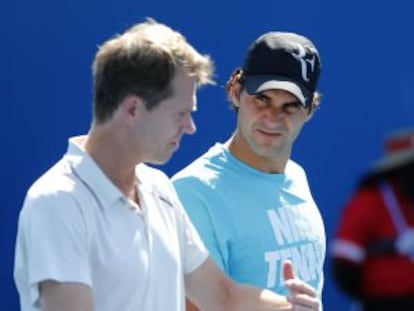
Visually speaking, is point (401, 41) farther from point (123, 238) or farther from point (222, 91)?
point (123, 238)

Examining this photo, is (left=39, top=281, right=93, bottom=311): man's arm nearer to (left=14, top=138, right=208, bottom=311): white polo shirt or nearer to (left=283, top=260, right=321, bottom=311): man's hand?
(left=14, top=138, right=208, bottom=311): white polo shirt

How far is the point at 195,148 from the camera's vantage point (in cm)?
379

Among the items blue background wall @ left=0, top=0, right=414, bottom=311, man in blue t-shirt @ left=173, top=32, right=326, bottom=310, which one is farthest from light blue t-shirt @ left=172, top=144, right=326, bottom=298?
blue background wall @ left=0, top=0, right=414, bottom=311

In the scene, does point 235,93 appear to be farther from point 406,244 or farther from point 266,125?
point 406,244

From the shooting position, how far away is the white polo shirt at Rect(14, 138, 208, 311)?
1901mm

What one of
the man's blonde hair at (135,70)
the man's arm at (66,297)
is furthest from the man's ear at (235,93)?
the man's arm at (66,297)

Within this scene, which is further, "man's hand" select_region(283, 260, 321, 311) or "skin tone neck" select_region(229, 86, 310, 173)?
"skin tone neck" select_region(229, 86, 310, 173)

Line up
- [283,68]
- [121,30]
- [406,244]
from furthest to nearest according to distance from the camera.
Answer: [121,30]
[283,68]
[406,244]

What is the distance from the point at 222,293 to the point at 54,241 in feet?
1.47

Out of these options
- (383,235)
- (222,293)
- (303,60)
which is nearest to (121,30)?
(303,60)

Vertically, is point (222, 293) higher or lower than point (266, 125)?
lower

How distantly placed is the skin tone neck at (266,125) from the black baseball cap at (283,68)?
2 centimetres

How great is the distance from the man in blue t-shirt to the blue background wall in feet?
3.67

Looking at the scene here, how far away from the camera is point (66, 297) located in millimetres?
1881
